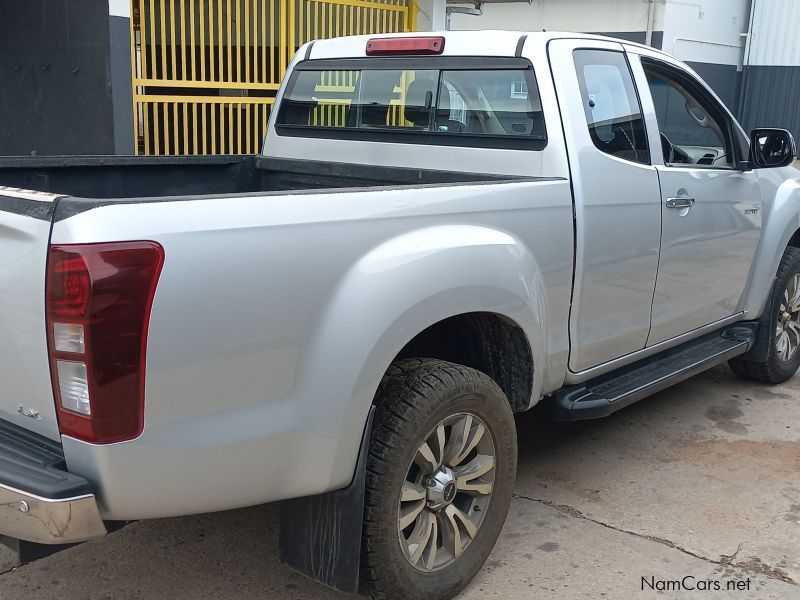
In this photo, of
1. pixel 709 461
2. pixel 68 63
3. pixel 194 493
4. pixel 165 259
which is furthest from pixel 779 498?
pixel 68 63

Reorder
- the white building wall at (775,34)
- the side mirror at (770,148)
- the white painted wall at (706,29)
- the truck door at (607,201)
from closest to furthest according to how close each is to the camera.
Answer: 1. the truck door at (607,201)
2. the side mirror at (770,148)
3. the white painted wall at (706,29)
4. the white building wall at (775,34)

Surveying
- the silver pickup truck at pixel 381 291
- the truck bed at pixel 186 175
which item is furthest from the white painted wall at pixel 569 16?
the truck bed at pixel 186 175

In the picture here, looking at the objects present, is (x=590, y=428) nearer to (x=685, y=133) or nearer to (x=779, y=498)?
(x=779, y=498)

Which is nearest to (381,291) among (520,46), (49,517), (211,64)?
(49,517)

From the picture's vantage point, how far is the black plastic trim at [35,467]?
211 centimetres

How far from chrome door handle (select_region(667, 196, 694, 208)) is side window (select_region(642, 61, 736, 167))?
18 centimetres

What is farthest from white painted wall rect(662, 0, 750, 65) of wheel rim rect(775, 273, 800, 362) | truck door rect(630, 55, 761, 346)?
truck door rect(630, 55, 761, 346)

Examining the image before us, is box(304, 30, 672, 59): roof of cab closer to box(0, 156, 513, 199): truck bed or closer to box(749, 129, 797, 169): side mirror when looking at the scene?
box(0, 156, 513, 199): truck bed

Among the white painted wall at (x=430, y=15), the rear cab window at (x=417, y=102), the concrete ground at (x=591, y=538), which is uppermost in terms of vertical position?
the white painted wall at (x=430, y=15)

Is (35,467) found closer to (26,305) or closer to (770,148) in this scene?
(26,305)

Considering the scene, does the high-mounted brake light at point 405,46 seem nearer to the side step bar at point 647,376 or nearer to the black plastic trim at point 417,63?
the black plastic trim at point 417,63

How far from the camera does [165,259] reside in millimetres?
2115

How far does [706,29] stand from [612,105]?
652 inches

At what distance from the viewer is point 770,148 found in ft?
15.1
